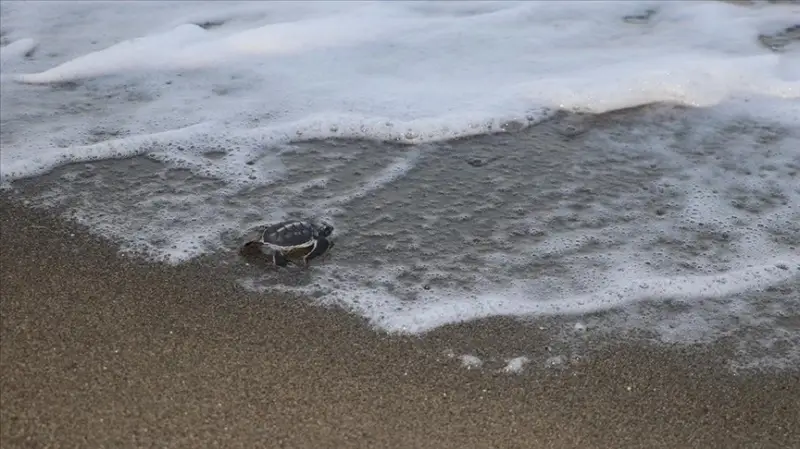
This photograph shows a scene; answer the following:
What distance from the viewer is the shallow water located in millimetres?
2791

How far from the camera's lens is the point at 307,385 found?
2.31m

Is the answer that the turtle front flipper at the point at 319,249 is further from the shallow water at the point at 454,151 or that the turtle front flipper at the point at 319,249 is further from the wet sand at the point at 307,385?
the wet sand at the point at 307,385

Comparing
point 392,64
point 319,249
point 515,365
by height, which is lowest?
point 515,365

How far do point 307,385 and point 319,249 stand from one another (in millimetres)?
670

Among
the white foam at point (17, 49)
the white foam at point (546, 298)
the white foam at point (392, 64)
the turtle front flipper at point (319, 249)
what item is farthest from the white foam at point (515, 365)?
the white foam at point (17, 49)

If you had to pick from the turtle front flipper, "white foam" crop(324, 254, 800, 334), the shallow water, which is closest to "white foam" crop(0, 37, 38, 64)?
the shallow water

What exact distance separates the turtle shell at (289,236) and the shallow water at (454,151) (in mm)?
99

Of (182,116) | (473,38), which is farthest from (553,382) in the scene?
(473,38)

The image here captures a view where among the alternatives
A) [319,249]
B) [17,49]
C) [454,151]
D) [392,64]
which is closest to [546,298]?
[319,249]

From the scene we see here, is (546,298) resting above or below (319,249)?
below

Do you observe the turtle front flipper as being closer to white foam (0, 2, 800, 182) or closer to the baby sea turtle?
the baby sea turtle

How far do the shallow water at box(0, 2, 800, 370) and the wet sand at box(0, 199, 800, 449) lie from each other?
16 centimetres

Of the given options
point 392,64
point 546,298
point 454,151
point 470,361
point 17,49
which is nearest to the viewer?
point 470,361

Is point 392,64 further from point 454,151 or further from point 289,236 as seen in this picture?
point 289,236
